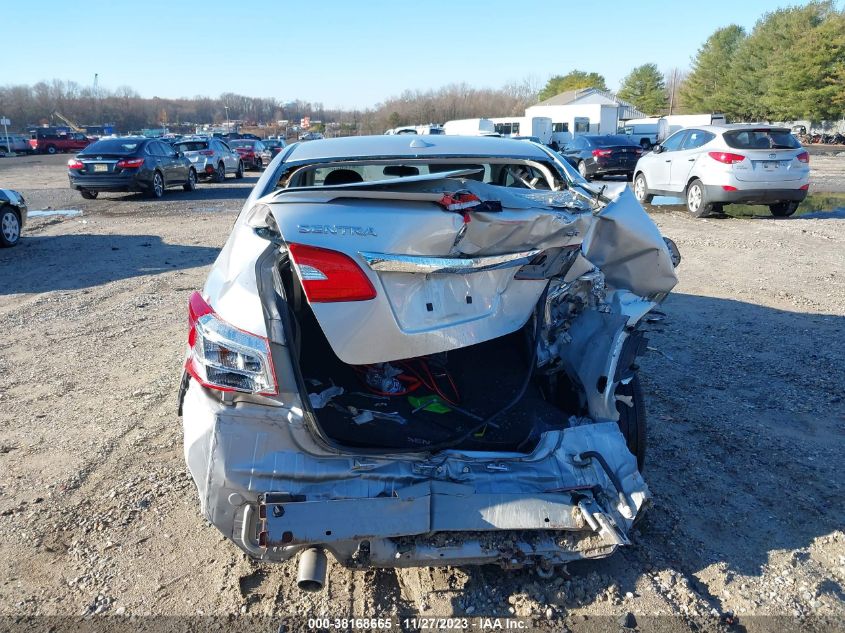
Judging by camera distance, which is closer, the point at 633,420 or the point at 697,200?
the point at 633,420

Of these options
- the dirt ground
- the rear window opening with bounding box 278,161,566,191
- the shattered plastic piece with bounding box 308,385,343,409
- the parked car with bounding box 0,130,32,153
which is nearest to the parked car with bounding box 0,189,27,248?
the dirt ground

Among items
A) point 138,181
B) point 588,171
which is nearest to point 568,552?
point 138,181

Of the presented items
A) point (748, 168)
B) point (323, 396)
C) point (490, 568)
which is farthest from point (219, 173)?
point (490, 568)

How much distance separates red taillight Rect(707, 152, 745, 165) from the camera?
11.9 meters

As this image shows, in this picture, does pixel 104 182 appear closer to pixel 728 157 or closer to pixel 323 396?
pixel 728 157

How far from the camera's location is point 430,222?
8.36 feet

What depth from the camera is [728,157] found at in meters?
12.0

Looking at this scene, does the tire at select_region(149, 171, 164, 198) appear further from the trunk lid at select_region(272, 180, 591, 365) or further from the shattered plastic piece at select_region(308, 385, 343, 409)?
the trunk lid at select_region(272, 180, 591, 365)

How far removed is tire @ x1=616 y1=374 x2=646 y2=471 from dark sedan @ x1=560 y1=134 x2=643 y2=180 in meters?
18.6

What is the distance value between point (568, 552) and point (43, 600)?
6.83 feet

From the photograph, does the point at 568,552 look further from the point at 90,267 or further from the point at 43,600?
the point at 90,267

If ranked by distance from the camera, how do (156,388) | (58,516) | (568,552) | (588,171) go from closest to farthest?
(568,552) → (58,516) → (156,388) → (588,171)

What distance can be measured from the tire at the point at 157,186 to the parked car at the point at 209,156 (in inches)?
116

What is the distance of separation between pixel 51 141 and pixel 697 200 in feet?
172
